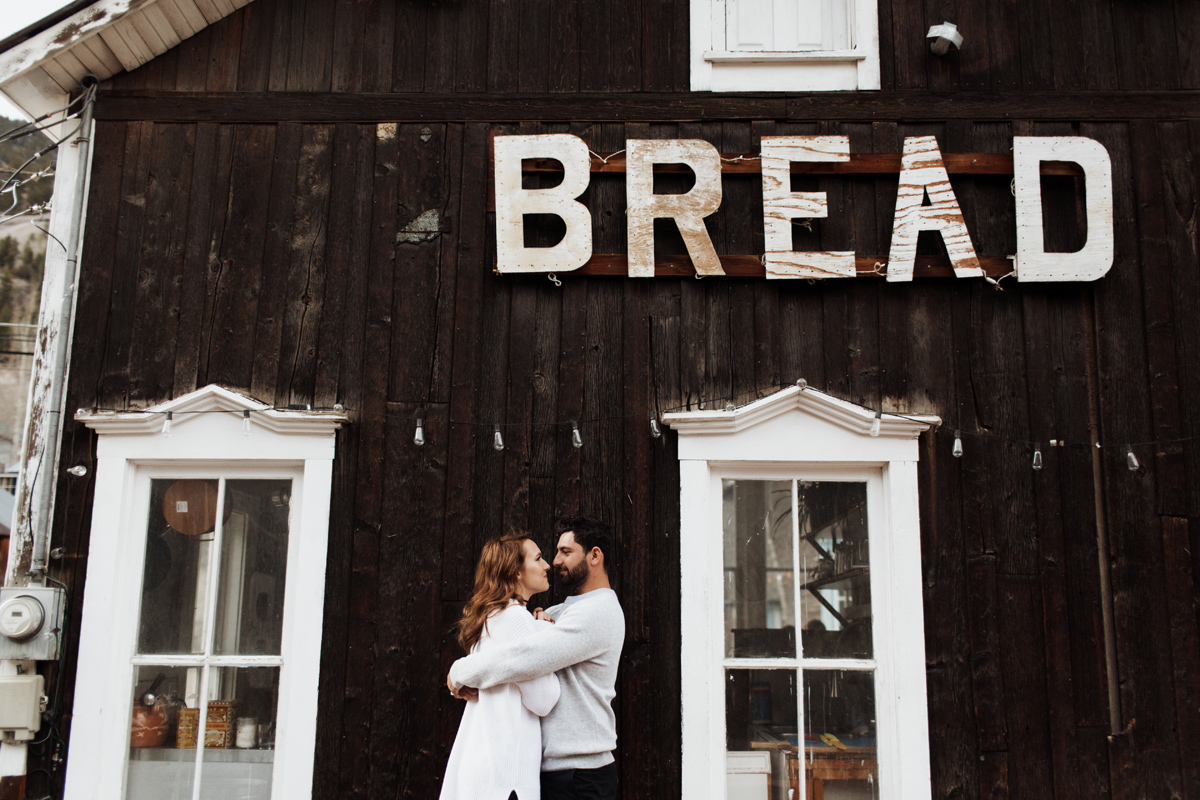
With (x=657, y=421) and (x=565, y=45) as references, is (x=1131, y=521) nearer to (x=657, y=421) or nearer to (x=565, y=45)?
(x=657, y=421)

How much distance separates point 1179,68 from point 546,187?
329cm

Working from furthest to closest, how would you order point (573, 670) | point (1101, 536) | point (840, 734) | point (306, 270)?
point (306, 270) → point (1101, 536) → point (840, 734) → point (573, 670)

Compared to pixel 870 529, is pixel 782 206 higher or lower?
higher

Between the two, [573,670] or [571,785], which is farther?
[573,670]

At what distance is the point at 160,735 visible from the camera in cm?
390

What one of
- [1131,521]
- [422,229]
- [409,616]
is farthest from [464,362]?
[1131,521]

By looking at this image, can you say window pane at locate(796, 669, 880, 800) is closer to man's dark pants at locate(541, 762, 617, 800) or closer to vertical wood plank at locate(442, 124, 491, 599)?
man's dark pants at locate(541, 762, 617, 800)

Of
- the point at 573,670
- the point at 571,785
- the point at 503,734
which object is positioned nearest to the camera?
the point at 503,734

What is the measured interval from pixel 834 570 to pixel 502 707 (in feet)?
5.90

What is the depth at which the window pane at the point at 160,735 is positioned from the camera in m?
3.87

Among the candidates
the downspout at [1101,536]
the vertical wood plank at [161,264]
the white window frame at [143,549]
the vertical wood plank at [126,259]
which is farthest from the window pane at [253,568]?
the downspout at [1101,536]

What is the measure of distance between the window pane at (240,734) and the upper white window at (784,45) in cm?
363

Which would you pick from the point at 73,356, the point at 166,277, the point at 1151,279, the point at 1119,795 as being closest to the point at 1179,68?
the point at 1151,279

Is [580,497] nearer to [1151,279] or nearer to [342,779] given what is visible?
[342,779]
